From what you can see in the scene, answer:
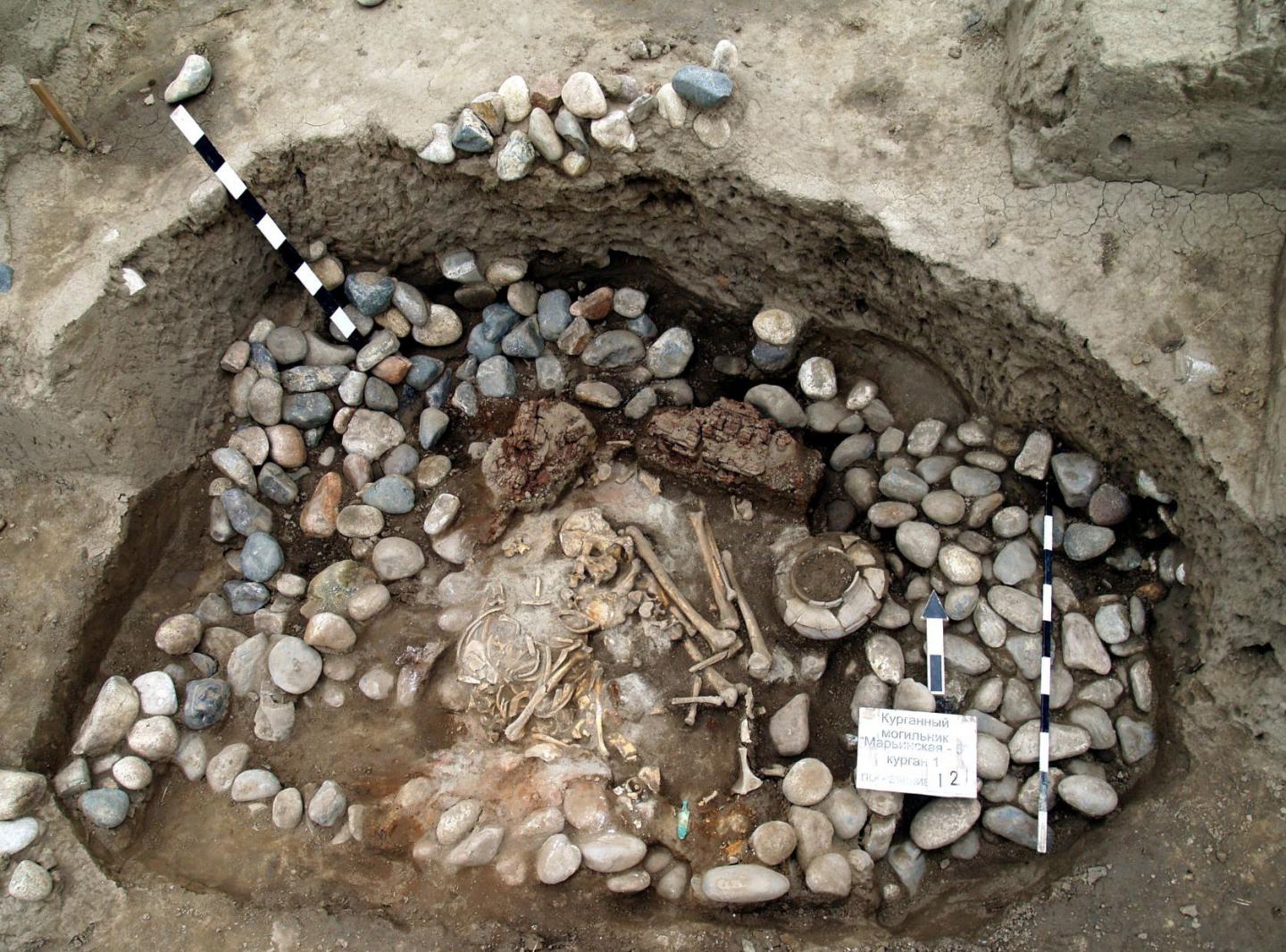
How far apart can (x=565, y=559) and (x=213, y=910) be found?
1.80m

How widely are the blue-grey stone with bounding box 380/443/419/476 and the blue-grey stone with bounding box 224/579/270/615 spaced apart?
2.41ft

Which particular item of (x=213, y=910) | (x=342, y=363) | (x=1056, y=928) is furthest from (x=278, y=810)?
(x=1056, y=928)

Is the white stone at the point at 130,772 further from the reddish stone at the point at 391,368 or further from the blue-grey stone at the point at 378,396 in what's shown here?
the reddish stone at the point at 391,368

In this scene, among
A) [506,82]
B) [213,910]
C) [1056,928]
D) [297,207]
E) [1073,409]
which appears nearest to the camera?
[1056,928]

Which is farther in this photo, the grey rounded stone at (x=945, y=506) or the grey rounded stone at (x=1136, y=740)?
the grey rounded stone at (x=945, y=506)

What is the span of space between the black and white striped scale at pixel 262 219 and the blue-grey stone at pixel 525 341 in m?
0.72

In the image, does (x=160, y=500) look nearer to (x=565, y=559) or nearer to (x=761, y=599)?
(x=565, y=559)

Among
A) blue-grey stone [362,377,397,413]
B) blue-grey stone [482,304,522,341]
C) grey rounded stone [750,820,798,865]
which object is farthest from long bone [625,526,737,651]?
blue-grey stone [362,377,397,413]

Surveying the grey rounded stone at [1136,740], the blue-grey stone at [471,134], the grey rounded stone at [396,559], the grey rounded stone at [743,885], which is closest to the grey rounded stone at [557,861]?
the grey rounded stone at [743,885]

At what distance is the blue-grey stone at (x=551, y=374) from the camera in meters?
4.48

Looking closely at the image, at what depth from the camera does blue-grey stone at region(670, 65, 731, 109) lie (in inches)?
146

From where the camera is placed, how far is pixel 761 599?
4.05 metres

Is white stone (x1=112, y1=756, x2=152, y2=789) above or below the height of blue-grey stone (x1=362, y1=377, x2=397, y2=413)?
below

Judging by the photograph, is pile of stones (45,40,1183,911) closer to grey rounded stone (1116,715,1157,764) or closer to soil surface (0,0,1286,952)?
grey rounded stone (1116,715,1157,764)
